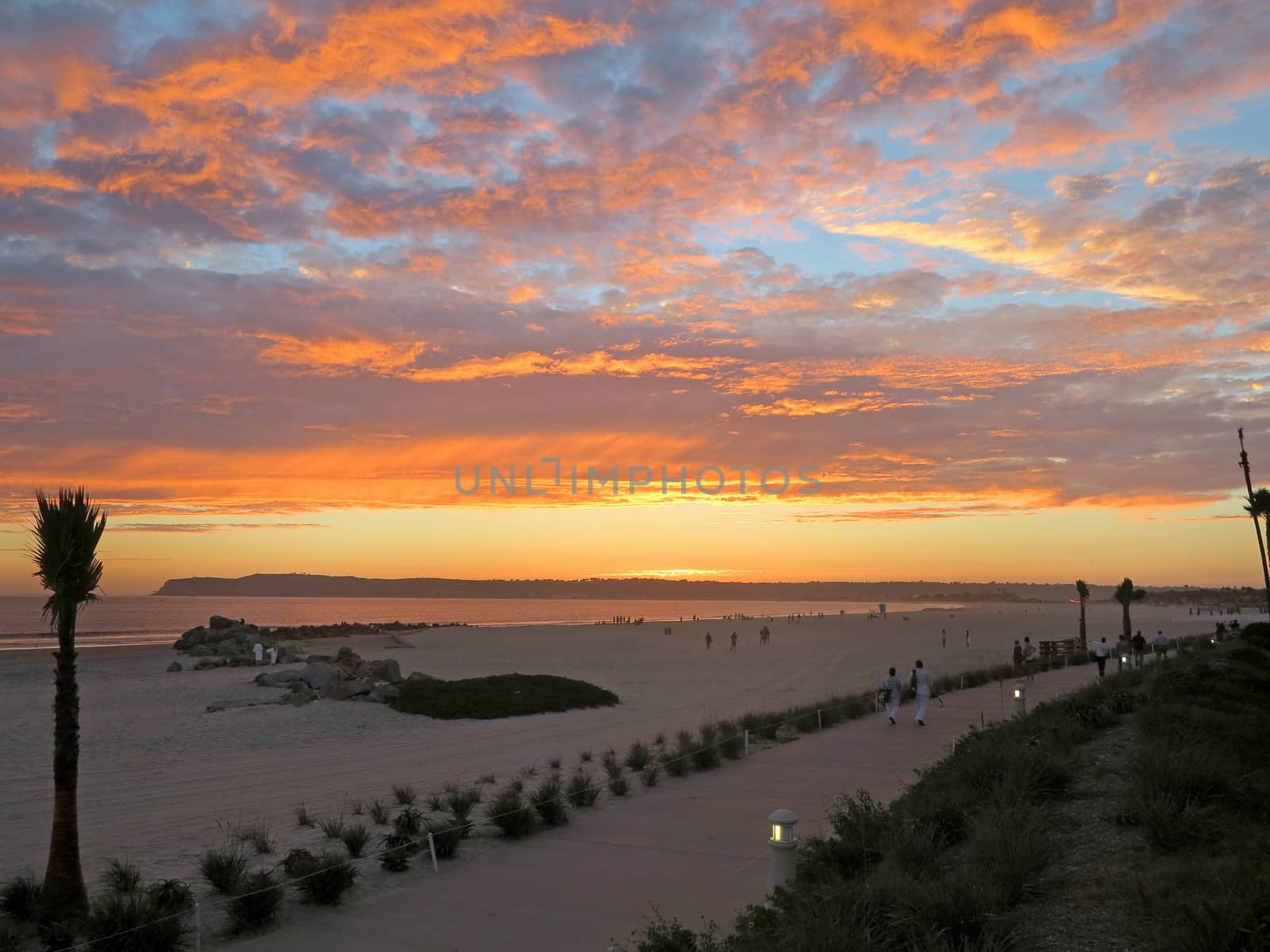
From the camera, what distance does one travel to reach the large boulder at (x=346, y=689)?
27984mm

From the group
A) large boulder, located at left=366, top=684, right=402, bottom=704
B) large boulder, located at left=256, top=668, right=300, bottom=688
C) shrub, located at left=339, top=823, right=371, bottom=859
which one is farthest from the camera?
large boulder, located at left=256, top=668, right=300, bottom=688

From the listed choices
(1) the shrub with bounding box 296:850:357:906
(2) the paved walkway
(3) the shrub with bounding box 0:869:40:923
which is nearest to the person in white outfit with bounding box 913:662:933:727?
(2) the paved walkway

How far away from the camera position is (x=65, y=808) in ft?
28.2

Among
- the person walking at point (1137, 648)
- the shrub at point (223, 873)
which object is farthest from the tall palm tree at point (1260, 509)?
the shrub at point (223, 873)

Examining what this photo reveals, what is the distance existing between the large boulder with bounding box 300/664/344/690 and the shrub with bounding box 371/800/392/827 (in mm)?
17343

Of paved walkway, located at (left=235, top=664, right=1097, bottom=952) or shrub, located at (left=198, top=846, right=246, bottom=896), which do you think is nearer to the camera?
paved walkway, located at (left=235, top=664, right=1097, bottom=952)

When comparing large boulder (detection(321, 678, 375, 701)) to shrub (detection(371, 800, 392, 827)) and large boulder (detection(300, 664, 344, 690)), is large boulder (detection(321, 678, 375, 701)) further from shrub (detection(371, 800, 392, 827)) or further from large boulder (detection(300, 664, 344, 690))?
shrub (detection(371, 800, 392, 827))

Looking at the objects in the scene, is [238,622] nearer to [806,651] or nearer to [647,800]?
[806,651]

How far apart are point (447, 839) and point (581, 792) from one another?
3045 mm

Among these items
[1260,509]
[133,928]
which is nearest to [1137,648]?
[1260,509]

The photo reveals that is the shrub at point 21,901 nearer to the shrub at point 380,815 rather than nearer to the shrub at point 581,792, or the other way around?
the shrub at point 380,815

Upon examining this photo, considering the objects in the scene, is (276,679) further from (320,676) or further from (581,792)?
(581,792)

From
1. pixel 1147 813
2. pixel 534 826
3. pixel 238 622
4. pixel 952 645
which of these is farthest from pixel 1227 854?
pixel 238 622

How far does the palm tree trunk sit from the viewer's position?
328 inches
